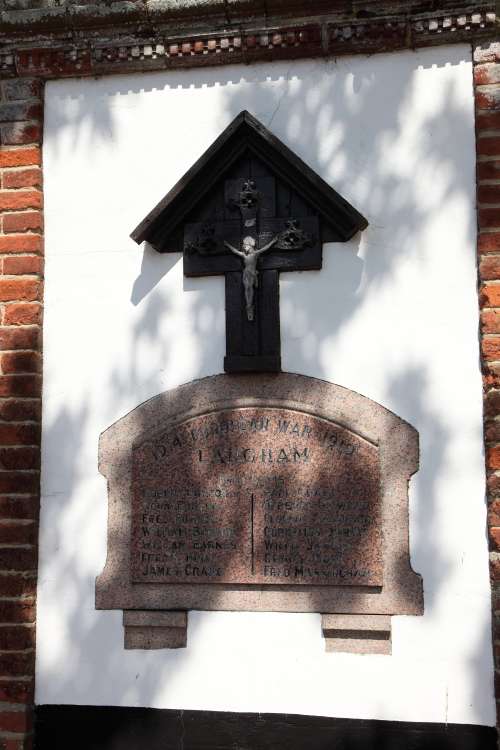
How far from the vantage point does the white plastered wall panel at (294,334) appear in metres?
3.14

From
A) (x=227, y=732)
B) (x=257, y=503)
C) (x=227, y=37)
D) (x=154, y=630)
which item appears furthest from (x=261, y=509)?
(x=227, y=37)

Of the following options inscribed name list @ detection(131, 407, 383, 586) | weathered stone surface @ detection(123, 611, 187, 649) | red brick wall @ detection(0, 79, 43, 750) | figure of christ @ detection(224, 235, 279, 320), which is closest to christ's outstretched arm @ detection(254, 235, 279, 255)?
figure of christ @ detection(224, 235, 279, 320)

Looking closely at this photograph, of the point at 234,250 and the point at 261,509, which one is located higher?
the point at 234,250

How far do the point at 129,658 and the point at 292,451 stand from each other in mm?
1156

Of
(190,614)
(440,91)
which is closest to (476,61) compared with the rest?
(440,91)

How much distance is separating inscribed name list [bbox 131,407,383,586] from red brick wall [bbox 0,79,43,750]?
0.52m

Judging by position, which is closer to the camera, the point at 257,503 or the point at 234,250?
the point at 257,503

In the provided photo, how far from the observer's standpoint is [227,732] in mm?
3184

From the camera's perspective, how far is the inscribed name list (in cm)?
319

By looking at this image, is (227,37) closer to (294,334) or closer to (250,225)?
(250,225)

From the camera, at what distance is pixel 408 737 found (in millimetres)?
3080

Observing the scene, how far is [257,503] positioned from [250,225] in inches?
49.1

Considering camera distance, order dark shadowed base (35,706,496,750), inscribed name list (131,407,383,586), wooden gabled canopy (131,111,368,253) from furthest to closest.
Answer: wooden gabled canopy (131,111,368,253) < inscribed name list (131,407,383,586) < dark shadowed base (35,706,496,750)

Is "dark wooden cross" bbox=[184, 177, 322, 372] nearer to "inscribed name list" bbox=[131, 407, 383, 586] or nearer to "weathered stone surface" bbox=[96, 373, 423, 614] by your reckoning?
"weathered stone surface" bbox=[96, 373, 423, 614]
